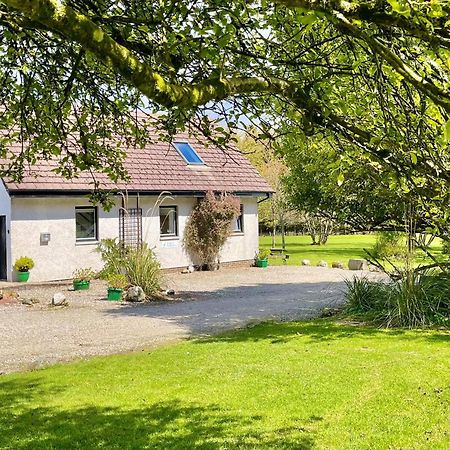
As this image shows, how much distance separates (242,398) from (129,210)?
16.6 metres

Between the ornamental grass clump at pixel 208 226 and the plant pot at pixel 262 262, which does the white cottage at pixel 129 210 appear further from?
the plant pot at pixel 262 262

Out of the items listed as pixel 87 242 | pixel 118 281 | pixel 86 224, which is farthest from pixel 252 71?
pixel 86 224

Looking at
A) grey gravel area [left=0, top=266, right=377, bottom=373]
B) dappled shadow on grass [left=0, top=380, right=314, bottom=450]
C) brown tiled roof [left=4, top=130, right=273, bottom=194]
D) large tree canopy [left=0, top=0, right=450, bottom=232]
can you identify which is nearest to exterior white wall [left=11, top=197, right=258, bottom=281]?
brown tiled roof [left=4, top=130, right=273, bottom=194]

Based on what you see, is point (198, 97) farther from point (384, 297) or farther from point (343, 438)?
point (384, 297)

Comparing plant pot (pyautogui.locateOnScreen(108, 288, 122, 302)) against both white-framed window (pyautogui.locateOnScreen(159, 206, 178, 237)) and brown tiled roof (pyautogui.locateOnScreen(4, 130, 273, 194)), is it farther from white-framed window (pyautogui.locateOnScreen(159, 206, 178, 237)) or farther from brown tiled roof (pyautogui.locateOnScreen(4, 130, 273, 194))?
white-framed window (pyautogui.locateOnScreen(159, 206, 178, 237))

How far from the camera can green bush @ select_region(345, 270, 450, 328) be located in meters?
12.6

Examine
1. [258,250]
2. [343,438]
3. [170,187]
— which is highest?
[170,187]

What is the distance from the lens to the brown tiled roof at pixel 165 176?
2103 cm

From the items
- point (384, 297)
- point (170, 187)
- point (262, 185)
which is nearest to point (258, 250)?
point (262, 185)

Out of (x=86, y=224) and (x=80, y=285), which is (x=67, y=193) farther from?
(x=80, y=285)

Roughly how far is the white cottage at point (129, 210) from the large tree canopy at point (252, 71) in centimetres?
1100

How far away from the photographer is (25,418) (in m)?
6.87

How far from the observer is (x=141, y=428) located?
21.2ft

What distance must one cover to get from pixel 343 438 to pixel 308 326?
21.7ft
